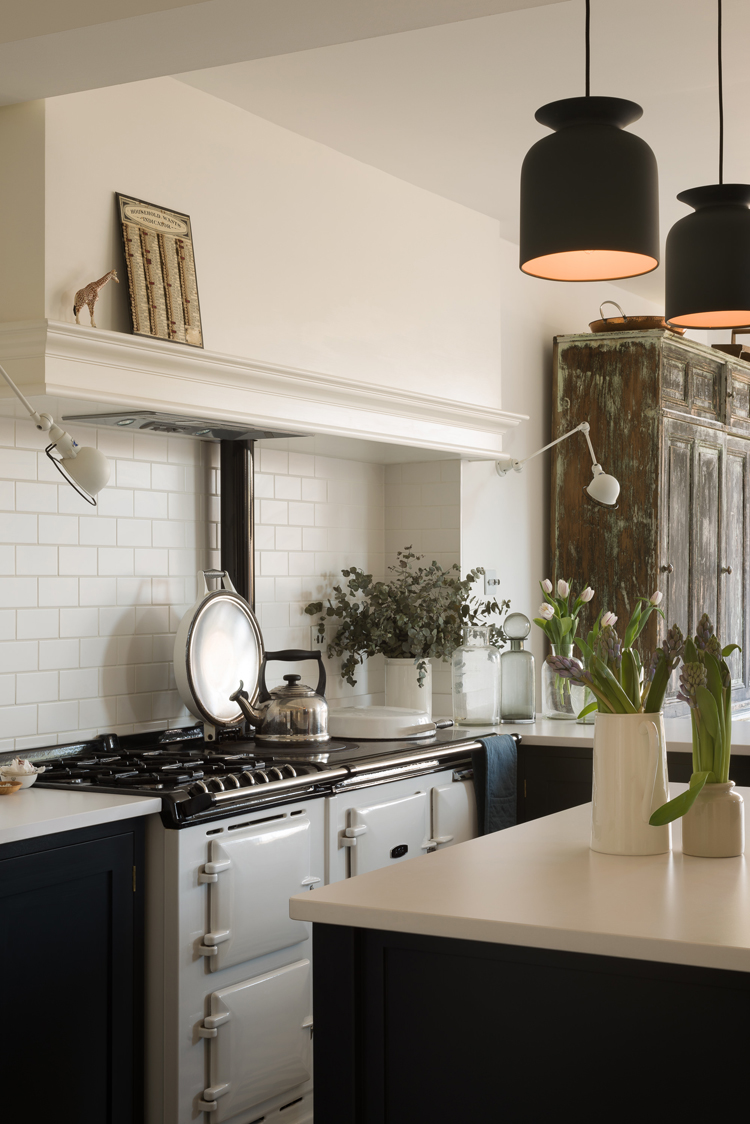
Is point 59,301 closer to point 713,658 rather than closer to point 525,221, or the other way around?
point 525,221

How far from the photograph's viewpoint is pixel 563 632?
4613 mm

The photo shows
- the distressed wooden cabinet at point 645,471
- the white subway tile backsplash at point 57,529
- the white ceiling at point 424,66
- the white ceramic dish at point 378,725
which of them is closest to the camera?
the white ceiling at point 424,66

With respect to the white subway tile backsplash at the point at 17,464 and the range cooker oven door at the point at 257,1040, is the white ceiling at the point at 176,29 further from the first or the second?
the range cooker oven door at the point at 257,1040

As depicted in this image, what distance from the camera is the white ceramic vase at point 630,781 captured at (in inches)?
82.7

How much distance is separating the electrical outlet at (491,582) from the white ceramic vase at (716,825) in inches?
114

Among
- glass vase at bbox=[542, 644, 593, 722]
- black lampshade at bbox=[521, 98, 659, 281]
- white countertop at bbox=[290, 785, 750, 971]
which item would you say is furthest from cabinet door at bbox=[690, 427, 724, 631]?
black lampshade at bbox=[521, 98, 659, 281]

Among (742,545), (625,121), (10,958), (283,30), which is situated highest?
(283,30)

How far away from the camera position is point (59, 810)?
104 inches

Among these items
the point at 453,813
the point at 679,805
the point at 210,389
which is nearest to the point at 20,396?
the point at 210,389

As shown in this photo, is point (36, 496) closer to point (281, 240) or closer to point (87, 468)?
point (87, 468)

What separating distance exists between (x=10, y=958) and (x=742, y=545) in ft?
15.7

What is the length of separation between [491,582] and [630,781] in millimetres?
2919

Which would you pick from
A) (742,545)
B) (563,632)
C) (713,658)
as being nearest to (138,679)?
(563,632)

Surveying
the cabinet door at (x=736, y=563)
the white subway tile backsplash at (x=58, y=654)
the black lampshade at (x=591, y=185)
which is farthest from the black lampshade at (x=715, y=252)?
the cabinet door at (x=736, y=563)
